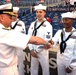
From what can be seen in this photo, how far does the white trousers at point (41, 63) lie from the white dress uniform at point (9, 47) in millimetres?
1437

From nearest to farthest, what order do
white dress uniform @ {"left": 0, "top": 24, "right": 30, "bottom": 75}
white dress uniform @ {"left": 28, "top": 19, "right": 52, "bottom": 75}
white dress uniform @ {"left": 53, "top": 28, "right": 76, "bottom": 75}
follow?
1. white dress uniform @ {"left": 0, "top": 24, "right": 30, "bottom": 75}
2. white dress uniform @ {"left": 53, "top": 28, "right": 76, "bottom": 75}
3. white dress uniform @ {"left": 28, "top": 19, "right": 52, "bottom": 75}

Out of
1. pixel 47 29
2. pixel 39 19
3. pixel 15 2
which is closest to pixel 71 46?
pixel 47 29

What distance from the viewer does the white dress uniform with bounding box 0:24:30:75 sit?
1947 mm

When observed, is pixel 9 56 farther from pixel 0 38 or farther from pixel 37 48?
pixel 37 48

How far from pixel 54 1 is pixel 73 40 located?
46.4 feet

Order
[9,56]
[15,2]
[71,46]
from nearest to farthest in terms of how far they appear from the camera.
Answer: [9,56]
[71,46]
[15,2]

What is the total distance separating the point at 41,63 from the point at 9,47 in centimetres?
174

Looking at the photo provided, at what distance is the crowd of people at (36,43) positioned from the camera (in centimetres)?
196

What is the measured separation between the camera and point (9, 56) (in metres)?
2.13

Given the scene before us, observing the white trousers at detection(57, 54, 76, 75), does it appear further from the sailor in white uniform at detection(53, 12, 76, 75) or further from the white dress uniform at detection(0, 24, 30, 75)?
the white dress uniform at detection(0, 24, 30, 75)

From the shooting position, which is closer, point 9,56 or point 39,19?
point 9,56

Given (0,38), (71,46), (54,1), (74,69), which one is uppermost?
(0,38)

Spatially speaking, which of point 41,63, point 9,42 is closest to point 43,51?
point 41,63

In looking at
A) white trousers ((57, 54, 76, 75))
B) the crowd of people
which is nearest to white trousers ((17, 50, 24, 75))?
the crowd of people
